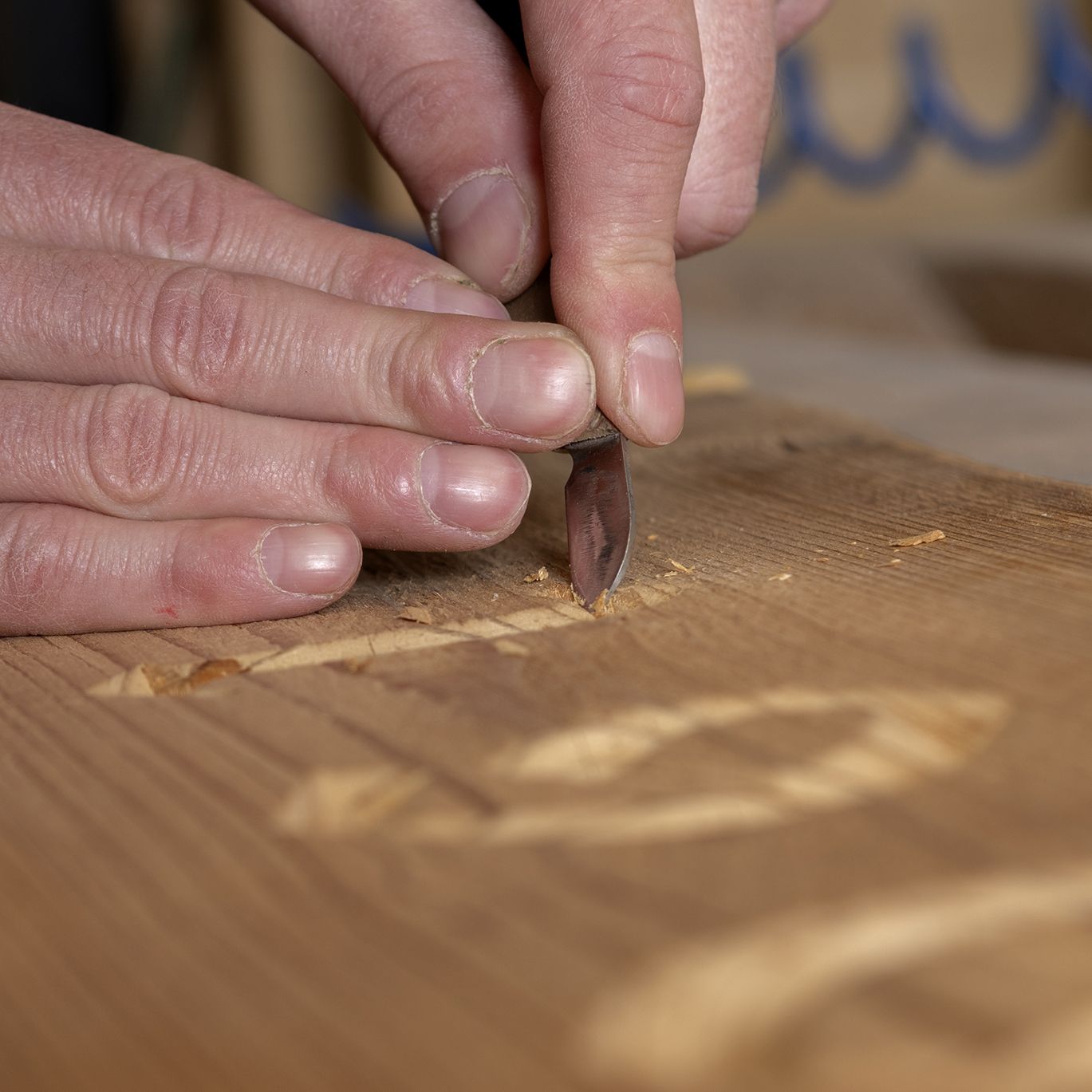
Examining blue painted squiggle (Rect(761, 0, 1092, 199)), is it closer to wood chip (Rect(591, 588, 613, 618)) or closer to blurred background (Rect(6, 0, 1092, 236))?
blurred background (Rect(6, 0, 1092, 236))

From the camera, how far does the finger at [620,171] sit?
3.07 ft

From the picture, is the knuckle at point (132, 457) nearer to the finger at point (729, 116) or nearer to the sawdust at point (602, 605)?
the sawdust at point (602, 605)

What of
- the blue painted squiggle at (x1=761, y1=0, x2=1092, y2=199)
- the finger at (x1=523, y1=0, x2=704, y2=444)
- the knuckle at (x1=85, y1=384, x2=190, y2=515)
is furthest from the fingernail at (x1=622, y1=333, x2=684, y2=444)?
the blue painted squiggle at (x1=761, y1=0, x2=1092, y2=199)

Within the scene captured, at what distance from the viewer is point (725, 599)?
84 cm

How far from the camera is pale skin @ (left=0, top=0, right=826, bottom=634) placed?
0.91 meters

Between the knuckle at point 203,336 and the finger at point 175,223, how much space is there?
74 mm

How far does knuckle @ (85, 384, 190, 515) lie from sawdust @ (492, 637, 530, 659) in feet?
1.01

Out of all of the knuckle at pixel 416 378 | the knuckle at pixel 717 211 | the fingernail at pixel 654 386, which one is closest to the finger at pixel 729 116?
the knuckle at pixel 717 211

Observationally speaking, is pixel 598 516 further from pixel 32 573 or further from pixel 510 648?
pixel 32 573

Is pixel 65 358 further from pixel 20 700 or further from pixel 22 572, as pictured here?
pixel 20 700

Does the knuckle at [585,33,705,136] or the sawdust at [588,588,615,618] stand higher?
the knuckle at [585,33,705,136]

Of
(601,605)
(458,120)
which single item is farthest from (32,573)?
(458,120)

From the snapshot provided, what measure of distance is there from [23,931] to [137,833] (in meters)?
0.07

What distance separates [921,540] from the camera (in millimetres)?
928
